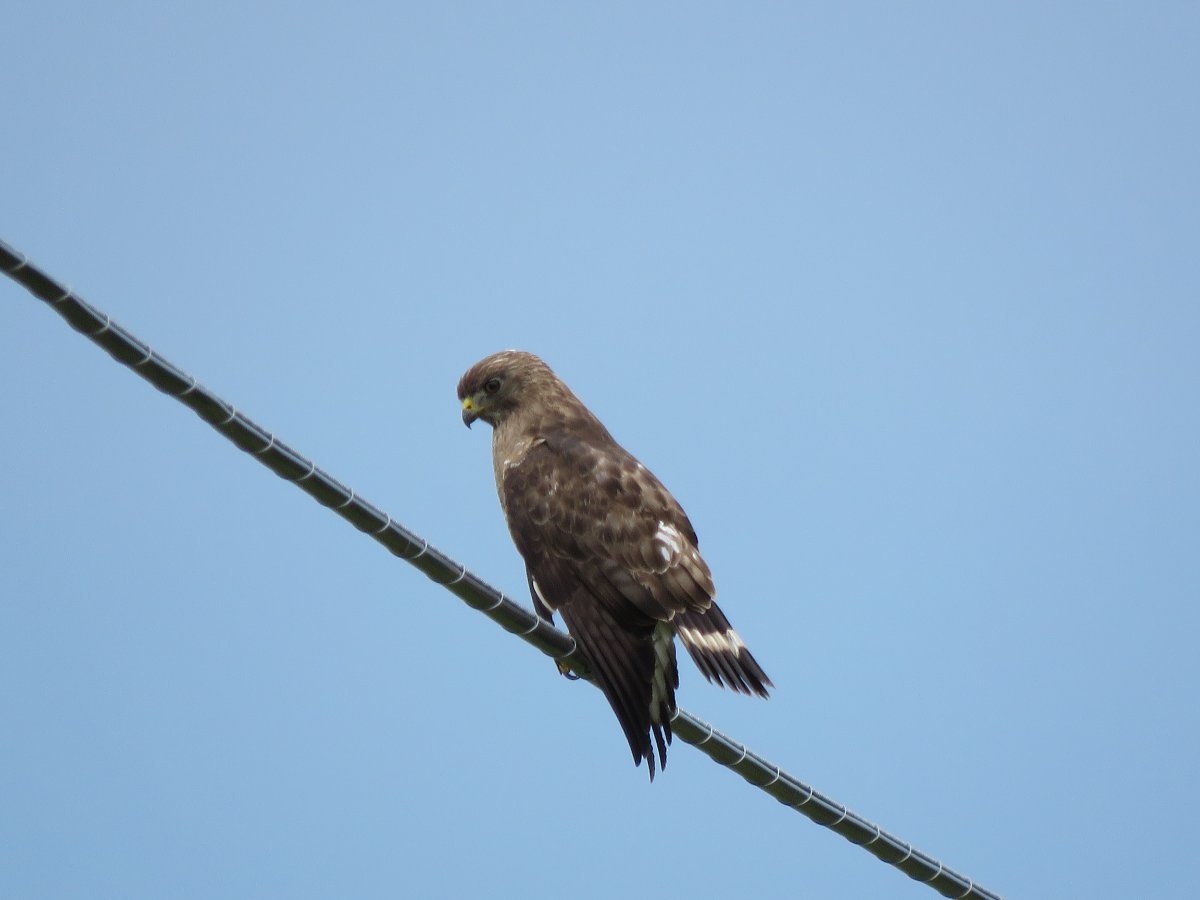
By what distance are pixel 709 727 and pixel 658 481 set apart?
1494 millimetres

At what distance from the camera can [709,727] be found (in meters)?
4.24

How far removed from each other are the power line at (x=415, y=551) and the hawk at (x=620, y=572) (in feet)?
0.57

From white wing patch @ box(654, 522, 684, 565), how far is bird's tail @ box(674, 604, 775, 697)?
20 cm

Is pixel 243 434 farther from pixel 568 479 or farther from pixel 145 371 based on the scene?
pixel 568 479

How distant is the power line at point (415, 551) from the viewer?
120 inches

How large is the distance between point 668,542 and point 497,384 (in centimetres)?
128

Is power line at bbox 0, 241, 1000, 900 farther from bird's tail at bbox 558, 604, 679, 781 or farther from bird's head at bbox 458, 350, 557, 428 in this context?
bird's head at bbox 458, 350, 557, 428

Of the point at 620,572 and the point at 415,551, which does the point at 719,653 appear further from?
the point at 415,551

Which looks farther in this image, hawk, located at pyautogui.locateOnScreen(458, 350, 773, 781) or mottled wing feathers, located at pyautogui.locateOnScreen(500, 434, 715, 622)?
mottled wing feathers, located at pyautogui.locateOnScreen(500, 434, 715, 622)

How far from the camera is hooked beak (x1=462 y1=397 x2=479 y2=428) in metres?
6.22

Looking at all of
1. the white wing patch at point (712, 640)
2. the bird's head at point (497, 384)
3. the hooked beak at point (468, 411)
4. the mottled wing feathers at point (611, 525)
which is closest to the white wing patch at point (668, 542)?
the mottled wing feathers at point (611, 525)

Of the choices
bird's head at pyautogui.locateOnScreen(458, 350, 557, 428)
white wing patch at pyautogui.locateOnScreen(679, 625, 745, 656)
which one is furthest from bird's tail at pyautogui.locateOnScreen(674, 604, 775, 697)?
bird's head at pyautogui.locateOnScreen(458, 350, 557, 428)

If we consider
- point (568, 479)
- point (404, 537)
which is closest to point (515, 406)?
point (568, 479)

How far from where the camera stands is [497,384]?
20.2 feet
